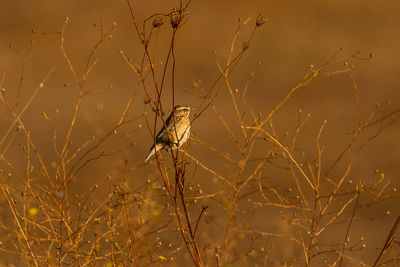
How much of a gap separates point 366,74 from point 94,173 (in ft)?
28.4

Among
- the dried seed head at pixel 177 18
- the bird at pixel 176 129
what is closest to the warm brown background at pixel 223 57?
the bird at pixel 176 129

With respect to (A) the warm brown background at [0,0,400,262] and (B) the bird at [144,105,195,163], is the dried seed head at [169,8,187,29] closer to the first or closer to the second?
(B) the bird at [144,105,195,163]

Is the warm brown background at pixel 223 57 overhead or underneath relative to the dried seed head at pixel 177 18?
overhead

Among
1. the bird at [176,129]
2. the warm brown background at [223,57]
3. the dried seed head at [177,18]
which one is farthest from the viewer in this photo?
the warm brown background at [223,57]

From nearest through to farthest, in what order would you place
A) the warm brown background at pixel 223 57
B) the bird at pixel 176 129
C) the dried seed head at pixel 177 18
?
the dried seed head at pixel 177 18 < the bird at pixel 176 129 < the warm brown background at pixel 223 57

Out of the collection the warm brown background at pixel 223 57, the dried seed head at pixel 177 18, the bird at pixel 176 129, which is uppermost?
the warm brown background at pixel 223 57

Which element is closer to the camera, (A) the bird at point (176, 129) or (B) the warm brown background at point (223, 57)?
(A) the bird at point (176, 129)

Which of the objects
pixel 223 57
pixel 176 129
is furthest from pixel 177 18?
pixel 223 57

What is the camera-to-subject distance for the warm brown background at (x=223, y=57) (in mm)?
17812

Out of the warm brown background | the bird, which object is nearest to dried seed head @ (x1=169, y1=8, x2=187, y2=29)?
the bird

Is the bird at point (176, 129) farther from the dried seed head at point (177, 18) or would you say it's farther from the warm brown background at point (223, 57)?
the warm brown background at point (223, 57)

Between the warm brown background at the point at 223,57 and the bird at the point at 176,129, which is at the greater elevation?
the warm brown background at the point at 223,57

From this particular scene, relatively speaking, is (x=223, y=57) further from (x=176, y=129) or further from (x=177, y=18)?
(x=177, y=18)

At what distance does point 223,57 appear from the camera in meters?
23.3
